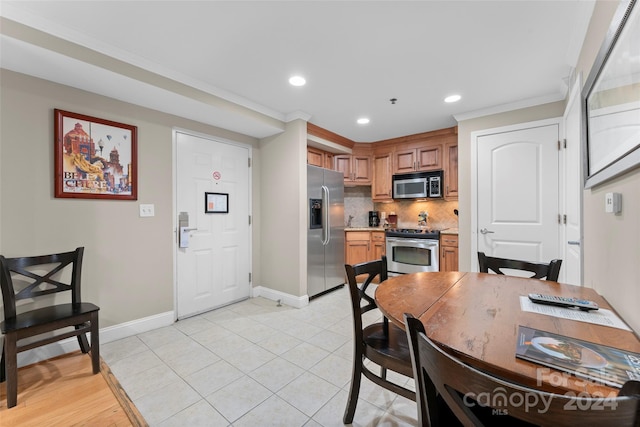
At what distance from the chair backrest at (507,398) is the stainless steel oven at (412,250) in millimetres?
3367

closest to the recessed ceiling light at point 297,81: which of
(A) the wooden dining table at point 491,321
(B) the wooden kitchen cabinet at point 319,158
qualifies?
(B) the wooden kitchen cabinet at point 319,158

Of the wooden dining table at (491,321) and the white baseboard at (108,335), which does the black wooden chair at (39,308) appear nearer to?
the white baseboard at (108,335)

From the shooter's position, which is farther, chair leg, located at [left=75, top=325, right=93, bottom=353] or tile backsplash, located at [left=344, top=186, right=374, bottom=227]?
tile backsplash, located at [left=344, top=186, right=374, bottom=227]

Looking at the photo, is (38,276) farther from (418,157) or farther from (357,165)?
(418,157)

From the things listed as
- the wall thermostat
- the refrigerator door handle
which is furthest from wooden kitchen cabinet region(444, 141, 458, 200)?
the wall thermostat

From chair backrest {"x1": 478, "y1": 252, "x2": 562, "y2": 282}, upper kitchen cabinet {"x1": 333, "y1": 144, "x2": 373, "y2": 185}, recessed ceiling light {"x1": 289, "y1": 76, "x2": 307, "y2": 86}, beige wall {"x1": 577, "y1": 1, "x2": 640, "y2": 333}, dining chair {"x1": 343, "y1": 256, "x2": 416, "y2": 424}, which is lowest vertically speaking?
dining chair {"x1": 343, "y1": 256, "x2": 416, "y2": 424}

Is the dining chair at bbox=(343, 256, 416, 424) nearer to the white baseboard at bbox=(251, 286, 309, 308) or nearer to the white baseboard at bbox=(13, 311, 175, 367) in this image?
the white baseboard at bbox=(251, 286, 309, 308)

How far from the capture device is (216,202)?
337 cm

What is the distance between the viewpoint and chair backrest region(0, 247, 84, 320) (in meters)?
1.87

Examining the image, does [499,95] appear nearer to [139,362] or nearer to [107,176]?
[107,176]

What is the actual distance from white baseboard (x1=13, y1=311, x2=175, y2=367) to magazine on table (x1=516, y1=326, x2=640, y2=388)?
3.08m

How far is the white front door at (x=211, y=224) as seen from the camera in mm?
3068

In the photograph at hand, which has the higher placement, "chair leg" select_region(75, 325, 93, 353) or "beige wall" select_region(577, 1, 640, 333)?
"beige wall" select_region(577, 1, 640, 333)

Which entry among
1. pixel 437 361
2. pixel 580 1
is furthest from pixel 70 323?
pixel 580 1
